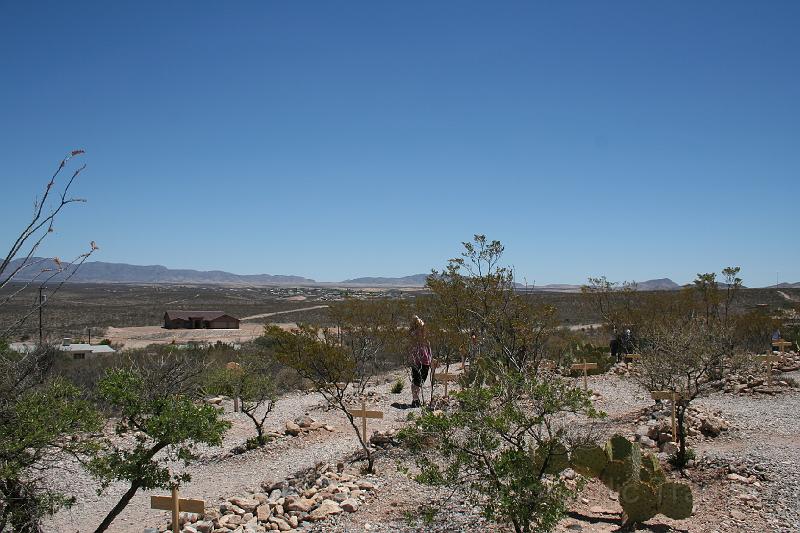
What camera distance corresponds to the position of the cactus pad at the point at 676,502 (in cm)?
704

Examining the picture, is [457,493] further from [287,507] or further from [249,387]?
[249,387]

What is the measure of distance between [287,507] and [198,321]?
4168 cm

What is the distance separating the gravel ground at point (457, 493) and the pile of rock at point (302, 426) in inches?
8.5

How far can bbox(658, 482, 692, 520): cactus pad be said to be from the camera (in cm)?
704

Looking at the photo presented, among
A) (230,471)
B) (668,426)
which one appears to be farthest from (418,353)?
(668,426)

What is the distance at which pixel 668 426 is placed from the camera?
11031 mm

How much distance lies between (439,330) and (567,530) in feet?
32.5

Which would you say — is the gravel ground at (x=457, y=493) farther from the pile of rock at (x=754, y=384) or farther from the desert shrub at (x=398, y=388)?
the desert shrub at (x=398, y=388)

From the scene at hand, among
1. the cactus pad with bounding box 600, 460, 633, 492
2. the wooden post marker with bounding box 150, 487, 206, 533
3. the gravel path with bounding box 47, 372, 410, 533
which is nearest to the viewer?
the wooden post marker with bounding box 150, 487, 206, 533

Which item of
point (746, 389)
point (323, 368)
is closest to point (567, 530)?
point (323, 368)

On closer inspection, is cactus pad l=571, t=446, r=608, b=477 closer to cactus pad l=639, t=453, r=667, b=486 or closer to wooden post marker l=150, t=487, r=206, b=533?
cactus pad l=639, t=453, r=667, b=486

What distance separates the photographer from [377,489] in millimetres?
8898

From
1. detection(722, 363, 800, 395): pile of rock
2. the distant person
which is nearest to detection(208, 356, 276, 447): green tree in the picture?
the distant person

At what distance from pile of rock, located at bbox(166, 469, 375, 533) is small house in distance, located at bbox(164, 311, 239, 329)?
4017 cm
